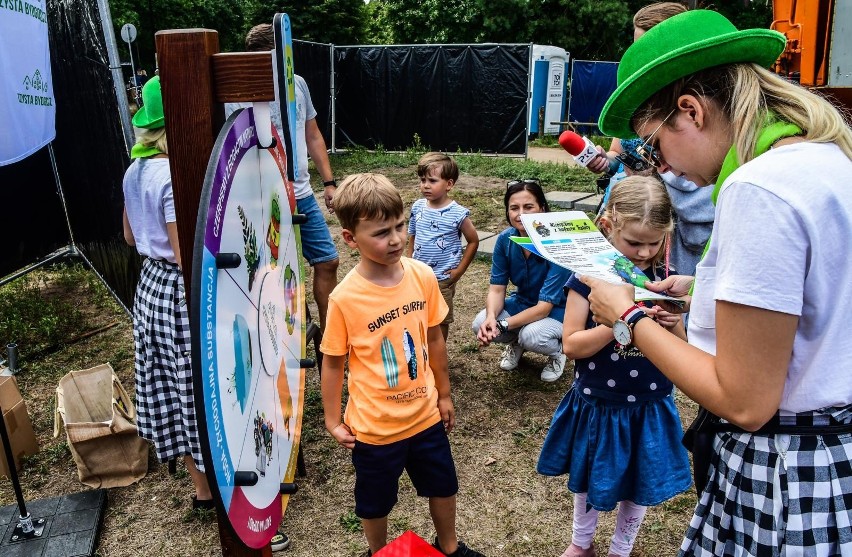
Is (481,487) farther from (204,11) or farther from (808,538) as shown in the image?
(204,11)

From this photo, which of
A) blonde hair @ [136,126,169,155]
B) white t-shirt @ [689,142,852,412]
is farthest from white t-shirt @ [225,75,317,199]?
white t-shirt @ [689,142,852,412]

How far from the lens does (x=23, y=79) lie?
3.10 meters

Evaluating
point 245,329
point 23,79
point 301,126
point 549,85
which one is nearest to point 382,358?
point 245,329

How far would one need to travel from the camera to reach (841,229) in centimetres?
104

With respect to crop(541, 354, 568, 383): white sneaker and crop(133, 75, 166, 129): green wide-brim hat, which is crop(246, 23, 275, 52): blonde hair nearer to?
crop(133, 75, 166, 129): green wide-brim hat

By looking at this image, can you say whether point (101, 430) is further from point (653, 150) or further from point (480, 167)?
point (480, 167)

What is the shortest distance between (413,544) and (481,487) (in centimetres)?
162

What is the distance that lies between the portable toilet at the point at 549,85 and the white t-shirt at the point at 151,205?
1472 cm

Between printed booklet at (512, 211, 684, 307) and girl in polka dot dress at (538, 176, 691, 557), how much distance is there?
0.29 m

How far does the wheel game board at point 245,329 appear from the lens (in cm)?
121

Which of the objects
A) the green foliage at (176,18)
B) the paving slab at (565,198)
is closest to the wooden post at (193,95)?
the paving slab at (565,198)

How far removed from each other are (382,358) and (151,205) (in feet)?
4.02

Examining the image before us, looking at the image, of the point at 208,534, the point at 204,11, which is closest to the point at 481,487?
the point at 208,534

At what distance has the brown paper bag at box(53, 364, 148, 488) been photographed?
117 inches
